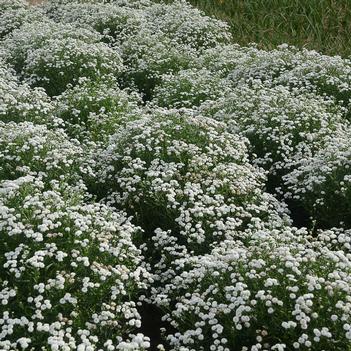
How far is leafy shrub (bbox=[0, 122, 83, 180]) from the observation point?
7086 mm

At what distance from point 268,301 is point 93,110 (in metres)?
5.52

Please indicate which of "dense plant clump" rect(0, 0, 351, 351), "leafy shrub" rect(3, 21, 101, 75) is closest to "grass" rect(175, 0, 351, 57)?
"dense plant clump" rect(0, 0, 351, 351)

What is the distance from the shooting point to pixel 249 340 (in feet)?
16.0

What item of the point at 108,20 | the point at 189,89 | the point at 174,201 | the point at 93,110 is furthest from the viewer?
the point at 108,20

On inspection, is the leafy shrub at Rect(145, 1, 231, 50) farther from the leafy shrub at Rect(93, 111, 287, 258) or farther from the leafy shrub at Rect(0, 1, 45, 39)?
the leafy shrub at Rect(93, 111, 287, 258)

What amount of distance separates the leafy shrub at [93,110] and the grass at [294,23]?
209 inches

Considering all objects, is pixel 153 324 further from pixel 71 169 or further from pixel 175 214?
pixel 71 169

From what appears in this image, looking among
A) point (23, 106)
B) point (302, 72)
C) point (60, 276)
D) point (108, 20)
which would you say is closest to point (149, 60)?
point (302, 72)

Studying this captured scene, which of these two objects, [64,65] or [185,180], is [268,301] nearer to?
[185,180]

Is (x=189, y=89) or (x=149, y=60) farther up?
(x=189, y=89)

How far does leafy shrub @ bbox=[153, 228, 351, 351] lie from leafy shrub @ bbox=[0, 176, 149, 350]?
0.51 m

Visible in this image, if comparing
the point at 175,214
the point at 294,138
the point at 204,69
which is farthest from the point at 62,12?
the point at 175,214

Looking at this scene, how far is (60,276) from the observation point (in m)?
5.07

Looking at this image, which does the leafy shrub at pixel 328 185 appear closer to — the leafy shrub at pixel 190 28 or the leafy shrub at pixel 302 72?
the leafy shrub at pixel 302 72
